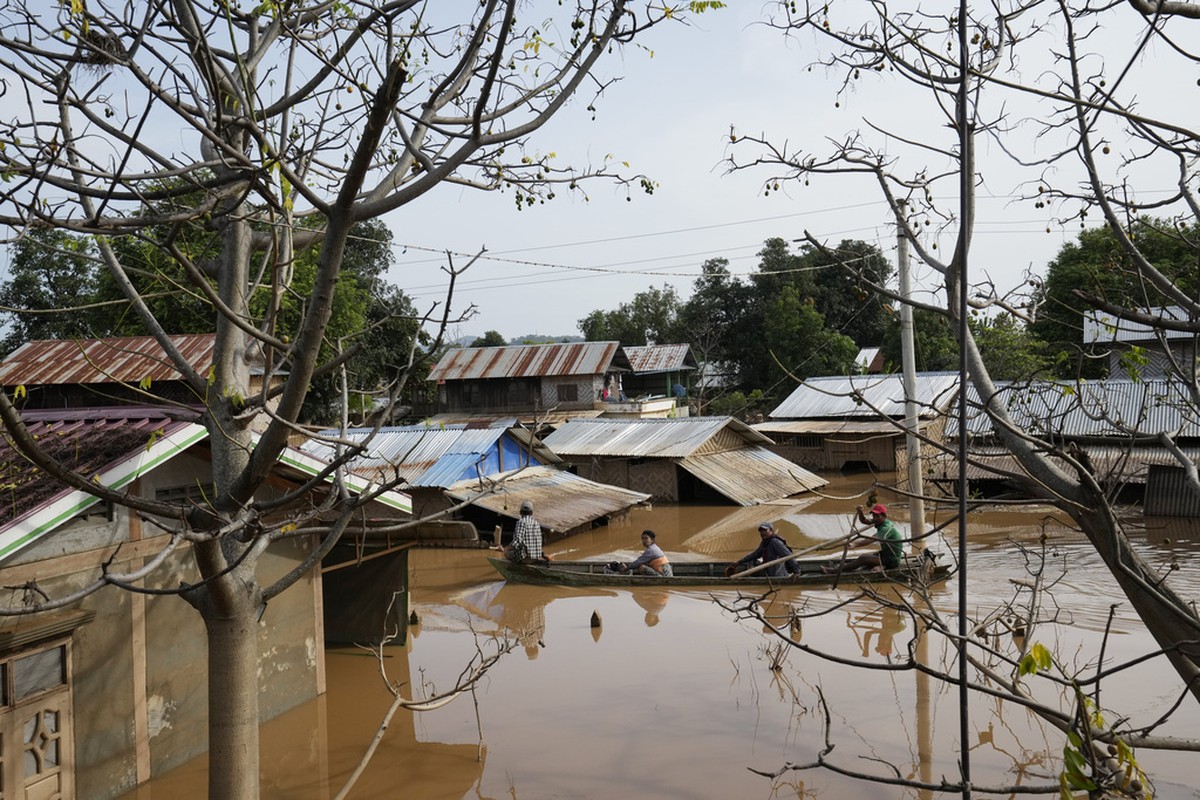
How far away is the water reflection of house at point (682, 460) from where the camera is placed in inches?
A: 973

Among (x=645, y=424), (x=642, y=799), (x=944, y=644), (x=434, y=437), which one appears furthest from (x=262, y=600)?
(x=645, y=424)

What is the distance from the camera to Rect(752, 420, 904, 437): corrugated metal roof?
28.5 metres

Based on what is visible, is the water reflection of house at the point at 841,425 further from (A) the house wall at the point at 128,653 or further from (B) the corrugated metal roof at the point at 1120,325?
(A) the house wall at the point at 128,653

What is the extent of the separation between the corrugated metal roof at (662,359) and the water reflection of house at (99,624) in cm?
3564

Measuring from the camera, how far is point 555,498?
20.8 metres

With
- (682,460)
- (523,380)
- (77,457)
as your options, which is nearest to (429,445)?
(682,460)

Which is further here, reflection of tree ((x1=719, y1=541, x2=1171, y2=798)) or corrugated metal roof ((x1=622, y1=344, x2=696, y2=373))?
corrugated metal roof ((x1=622, y1=344, x2=696, y2=373))

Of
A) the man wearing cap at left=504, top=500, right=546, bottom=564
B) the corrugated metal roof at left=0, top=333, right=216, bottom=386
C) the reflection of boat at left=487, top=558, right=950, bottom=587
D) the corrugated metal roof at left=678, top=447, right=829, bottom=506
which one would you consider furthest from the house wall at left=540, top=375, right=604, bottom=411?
the reflection of boat at left=487, top=558, right=950, bottom=587

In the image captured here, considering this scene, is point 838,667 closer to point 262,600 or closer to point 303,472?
point 303,472

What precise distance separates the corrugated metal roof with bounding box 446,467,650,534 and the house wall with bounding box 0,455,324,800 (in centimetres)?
987

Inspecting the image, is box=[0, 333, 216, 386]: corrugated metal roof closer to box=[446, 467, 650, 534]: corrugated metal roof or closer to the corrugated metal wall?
box=[446, 467, 650, 534]: corrugated metal roof

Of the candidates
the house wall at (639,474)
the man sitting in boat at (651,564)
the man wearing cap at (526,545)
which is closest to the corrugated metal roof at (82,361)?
the man wearing cap at (526,545)

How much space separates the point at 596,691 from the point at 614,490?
12.1 m

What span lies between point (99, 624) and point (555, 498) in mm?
13677
